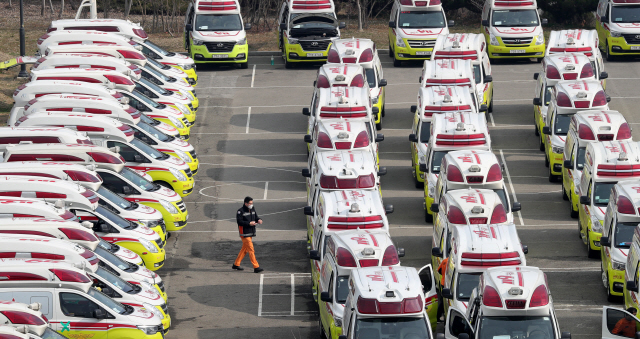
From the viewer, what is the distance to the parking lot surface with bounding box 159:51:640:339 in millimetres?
26000

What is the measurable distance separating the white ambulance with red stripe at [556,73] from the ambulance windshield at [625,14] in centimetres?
900

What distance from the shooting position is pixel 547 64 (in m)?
36.3

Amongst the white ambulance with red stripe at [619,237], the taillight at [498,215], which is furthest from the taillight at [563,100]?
the taillight at [498,215]

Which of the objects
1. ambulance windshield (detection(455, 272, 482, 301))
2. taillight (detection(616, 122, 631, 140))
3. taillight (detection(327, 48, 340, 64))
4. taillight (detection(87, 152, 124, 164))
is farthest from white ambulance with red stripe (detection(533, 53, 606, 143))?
ambulance windshield (detection(455, 272, 482, 301))

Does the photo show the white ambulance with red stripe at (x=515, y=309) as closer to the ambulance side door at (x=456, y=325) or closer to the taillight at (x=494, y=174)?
the ambulance side door at (x=456, y=325)

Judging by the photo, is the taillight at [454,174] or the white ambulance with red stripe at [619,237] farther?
the taillight at [454,174]

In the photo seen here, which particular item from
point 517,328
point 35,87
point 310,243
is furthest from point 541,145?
point 517,328

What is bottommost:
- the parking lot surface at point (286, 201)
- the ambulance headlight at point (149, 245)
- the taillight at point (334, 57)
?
the parking lot surface at point (286, 201)

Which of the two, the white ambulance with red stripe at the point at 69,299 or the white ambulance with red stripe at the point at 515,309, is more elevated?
the white ambulance with red stripe at the point at 515,309

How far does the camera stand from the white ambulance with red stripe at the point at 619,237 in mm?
25516

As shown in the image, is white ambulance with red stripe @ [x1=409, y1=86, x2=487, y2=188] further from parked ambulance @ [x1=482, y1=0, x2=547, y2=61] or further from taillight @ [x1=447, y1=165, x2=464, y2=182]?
parked ambulance @ [x1=482, y1=0, x2=547, y2=61]

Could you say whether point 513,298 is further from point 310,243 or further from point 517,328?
point 310,243

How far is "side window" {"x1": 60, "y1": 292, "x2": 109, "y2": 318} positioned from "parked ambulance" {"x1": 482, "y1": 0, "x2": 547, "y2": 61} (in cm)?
2567

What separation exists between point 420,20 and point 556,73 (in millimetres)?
9659
